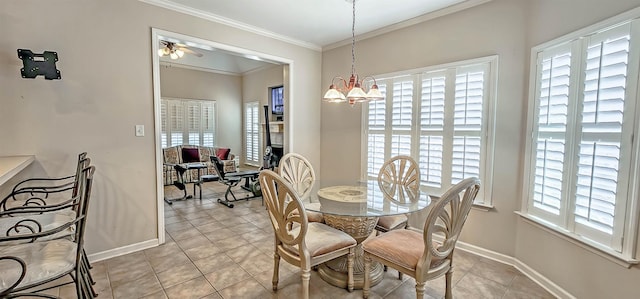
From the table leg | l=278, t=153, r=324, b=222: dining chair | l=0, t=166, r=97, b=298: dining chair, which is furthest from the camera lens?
l=278, t=153, r=324, b=222: dining chair

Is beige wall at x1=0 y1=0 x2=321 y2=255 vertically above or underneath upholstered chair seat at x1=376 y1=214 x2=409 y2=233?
above

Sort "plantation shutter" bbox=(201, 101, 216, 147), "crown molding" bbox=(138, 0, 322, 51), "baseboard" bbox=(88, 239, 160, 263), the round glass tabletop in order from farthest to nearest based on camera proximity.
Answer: "plantation shutter" bbox=(201, 101, 216, 147) < "crown molding" bbox=(138, 0, 322, 51) < "baseboard" bbox=(88, 239, 160, 263) < the round glass tabletop

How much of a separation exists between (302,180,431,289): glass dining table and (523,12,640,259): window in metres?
0.98

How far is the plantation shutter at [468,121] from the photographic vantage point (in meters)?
2.81

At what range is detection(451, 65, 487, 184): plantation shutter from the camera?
2.81 meters

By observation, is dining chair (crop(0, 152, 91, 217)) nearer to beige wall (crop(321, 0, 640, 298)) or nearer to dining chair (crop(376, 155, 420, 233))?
dining chair (crop(376, 155, 420, 233))

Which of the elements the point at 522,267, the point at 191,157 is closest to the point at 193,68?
the point at 191,157

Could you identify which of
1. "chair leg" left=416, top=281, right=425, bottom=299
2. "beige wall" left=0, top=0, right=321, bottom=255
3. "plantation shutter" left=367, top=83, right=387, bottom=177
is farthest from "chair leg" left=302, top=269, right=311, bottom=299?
"plantation shutter" left=367, top=83, right=387, bottom=177

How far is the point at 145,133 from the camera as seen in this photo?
291cm

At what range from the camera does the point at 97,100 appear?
8.62 ft

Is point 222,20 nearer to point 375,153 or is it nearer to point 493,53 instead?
point 375,153

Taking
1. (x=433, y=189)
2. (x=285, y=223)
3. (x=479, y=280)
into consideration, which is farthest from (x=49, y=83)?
(x=479, y=280)

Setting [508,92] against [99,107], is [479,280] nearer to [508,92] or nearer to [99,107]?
[508,92]

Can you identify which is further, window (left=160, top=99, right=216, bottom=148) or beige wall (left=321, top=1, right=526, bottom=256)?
window (left=160, top=99, right=216, bottom=148)
